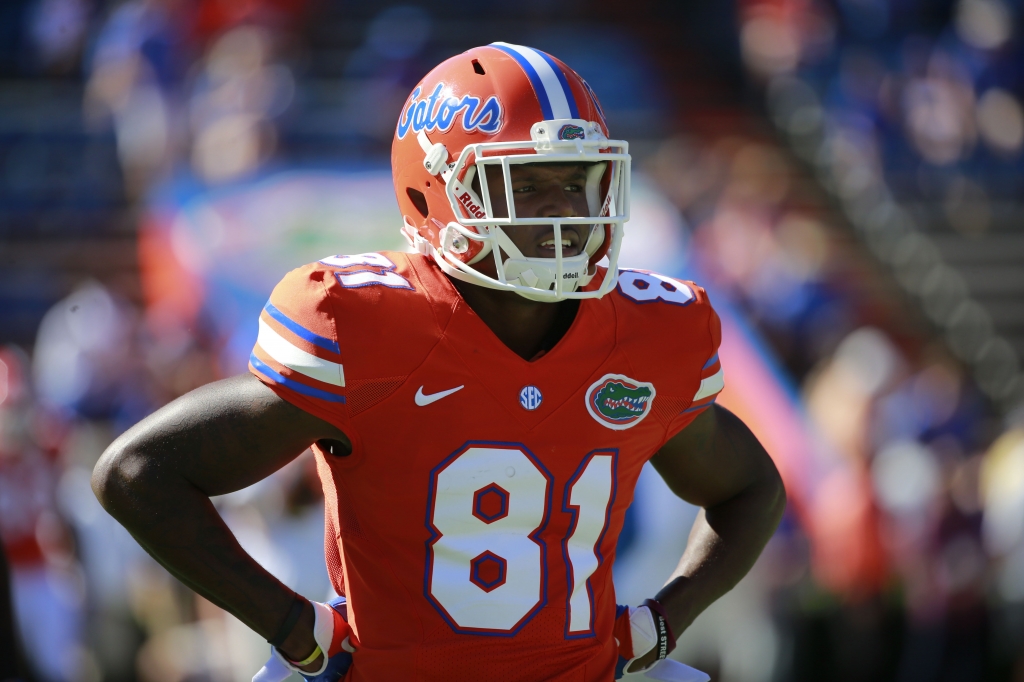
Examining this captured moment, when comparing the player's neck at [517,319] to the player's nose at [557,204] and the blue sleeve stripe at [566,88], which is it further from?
the blue sleeve stripe at [566,88]

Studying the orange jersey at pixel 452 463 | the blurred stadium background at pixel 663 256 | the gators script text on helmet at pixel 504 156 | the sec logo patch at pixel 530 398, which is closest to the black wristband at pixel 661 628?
the orange jersey at pixel 452 463

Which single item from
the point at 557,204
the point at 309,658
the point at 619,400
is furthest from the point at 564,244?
the point at 309,658

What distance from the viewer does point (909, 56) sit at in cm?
948

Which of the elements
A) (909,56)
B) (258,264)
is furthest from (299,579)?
(909,56)

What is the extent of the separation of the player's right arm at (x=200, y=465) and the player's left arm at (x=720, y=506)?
76 cm

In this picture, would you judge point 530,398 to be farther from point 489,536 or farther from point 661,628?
point 661,628

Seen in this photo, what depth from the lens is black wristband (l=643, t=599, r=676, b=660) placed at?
2303 millimetres

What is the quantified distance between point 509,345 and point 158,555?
0.70 m

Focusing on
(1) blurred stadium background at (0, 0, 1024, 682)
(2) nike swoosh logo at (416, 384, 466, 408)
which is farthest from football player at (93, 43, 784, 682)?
(1) blurred stadium background at (0, 0, 1024, 682)

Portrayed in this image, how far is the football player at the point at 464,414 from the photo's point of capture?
192cm

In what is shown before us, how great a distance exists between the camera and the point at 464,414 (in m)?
1.99

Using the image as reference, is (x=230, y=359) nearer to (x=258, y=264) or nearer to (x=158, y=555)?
(x=258, y=264)

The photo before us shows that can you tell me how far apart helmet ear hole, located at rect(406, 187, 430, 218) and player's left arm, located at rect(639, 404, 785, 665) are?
663 millimetres

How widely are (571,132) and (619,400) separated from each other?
0.48 metres
